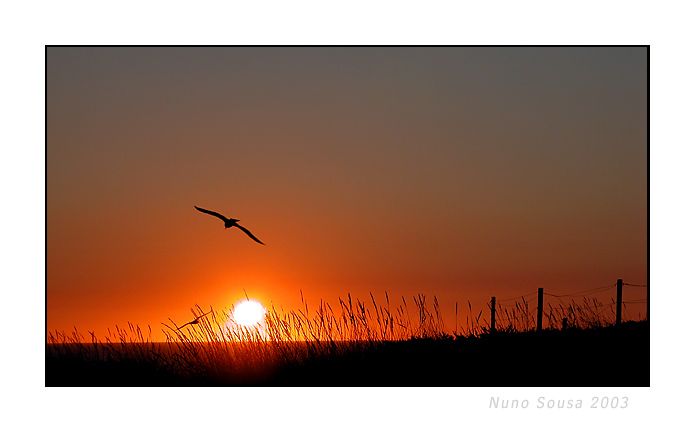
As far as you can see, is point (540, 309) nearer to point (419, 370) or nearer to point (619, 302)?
point (619, 302)

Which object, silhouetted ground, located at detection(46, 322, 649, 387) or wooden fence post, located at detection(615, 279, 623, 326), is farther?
wooden fence post, located at detection(615, 279, 623, 326)

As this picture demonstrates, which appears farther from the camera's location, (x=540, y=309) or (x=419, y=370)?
(x=540, y=309)

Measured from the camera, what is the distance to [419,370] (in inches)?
332

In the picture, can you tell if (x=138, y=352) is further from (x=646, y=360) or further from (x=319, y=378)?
(x=646, y=360)

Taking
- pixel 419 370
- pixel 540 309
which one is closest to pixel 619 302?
pixel 540 309

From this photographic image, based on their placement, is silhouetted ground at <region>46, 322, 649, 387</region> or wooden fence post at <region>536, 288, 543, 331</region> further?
wooden fence post at <region>536, 288, 543, 331</region>

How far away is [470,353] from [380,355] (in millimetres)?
1500

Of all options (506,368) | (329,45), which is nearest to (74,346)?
(329,45)

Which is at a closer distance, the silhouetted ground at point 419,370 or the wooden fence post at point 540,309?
the silhouetted ground at point 419,370

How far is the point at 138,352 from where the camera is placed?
841cm

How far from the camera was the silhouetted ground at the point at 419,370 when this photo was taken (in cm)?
805

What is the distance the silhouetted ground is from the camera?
8.05m

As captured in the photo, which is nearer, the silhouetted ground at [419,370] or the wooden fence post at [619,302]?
the silhouetted ground at [419,370]

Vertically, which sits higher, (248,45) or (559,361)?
(248,45)
